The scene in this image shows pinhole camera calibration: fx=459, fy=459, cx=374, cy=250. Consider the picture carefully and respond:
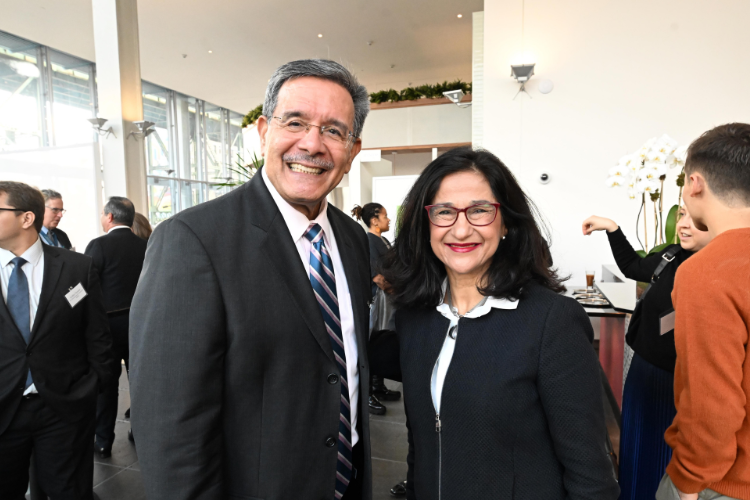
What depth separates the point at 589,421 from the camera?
105 centimetres

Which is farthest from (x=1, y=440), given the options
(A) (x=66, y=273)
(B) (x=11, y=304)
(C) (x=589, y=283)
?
(C) (x=589, y=283)

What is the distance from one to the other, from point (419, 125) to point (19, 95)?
27.3 ft

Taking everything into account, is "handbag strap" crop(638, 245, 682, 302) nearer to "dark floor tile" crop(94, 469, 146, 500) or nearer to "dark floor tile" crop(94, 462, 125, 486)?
"dark floor tile" crop(94, 469, 146, 500)

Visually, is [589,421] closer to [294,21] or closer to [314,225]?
[314,225]

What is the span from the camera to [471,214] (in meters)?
1.21

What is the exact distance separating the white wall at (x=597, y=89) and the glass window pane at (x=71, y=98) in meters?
9.12

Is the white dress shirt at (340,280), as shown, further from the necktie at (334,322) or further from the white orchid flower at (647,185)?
the white orchid flower at (647,185)

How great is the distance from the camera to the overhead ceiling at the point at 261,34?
8.23 metres

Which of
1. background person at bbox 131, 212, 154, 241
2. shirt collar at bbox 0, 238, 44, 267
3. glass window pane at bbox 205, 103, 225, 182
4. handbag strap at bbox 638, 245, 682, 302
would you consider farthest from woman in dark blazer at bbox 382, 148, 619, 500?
glass window pane at bbox 205, 103, 225, 182

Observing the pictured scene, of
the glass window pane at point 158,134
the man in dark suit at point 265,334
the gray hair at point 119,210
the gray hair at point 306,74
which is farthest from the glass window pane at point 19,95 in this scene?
the man in dark suit at point 265,334

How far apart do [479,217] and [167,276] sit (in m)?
0.77

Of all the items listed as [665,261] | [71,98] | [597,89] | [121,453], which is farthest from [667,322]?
[71,98]

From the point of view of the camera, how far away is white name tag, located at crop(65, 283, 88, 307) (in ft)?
7.04

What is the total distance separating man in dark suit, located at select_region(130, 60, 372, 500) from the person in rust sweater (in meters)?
0.85
